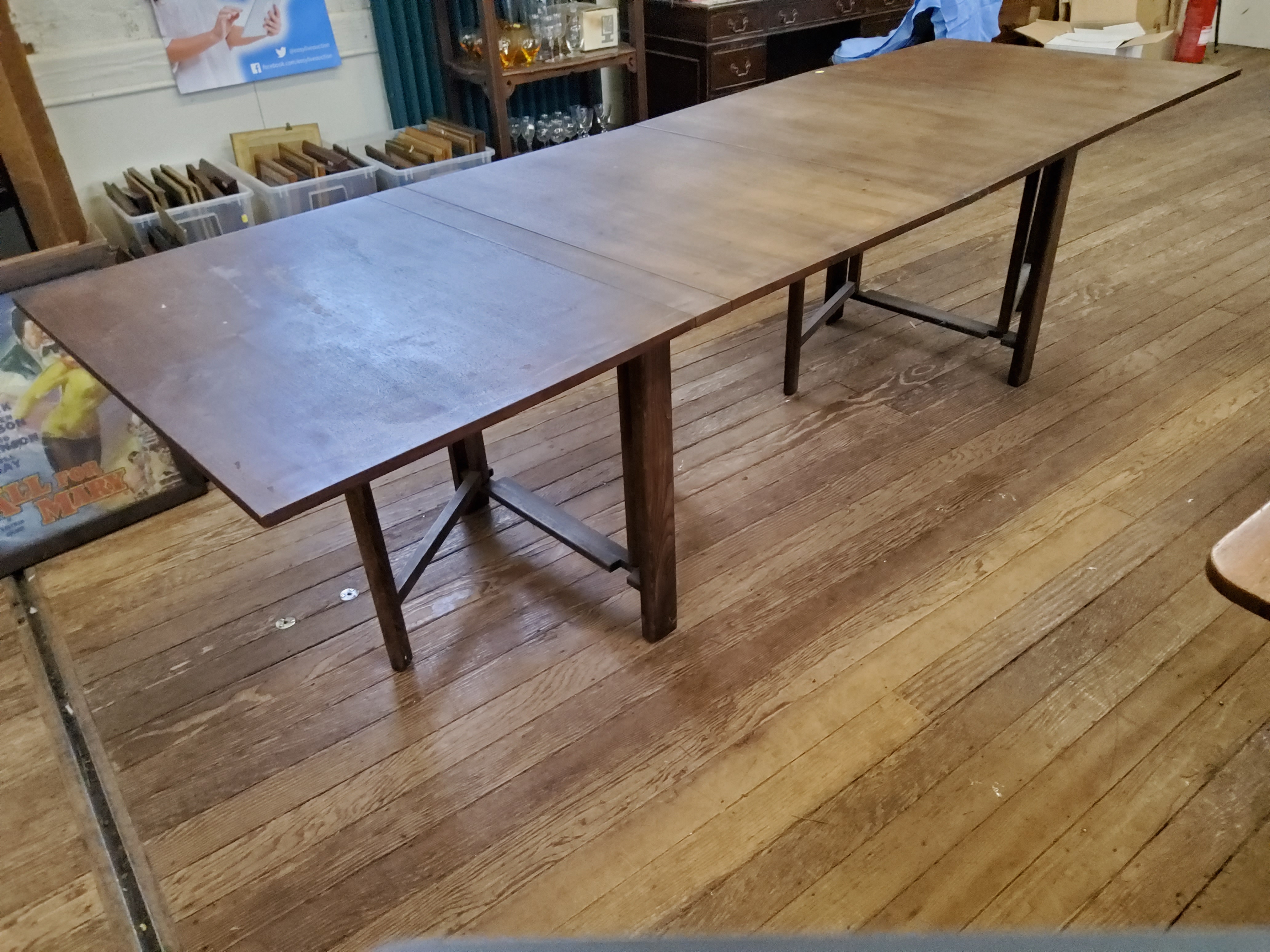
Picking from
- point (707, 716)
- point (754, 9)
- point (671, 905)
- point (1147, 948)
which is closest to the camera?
point (1147, 948)

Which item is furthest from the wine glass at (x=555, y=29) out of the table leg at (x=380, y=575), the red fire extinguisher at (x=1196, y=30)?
the red fire extinguisher at (x=1196, y=30)

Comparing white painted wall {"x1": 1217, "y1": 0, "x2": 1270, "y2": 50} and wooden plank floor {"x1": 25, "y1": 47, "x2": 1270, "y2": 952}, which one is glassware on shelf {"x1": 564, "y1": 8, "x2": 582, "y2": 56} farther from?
white painted wall {"x1": 1217, "y1": 0, "x2": 1270, "y2": 50}

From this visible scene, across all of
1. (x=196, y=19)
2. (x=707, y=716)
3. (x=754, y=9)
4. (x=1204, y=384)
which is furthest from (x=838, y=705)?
(x=754, y=9)

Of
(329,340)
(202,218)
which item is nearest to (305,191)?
(202,218)

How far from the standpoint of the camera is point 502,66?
3186 mm

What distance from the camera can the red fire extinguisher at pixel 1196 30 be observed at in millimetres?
5176

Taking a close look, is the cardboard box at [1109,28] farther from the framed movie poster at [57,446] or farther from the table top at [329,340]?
the framed movie poster at [57,446]

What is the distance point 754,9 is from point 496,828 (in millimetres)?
3386

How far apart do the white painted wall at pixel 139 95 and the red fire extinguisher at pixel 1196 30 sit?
4.50 meters

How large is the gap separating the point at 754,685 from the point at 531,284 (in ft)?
2.80

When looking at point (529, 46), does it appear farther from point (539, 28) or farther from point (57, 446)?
point (57, 446)

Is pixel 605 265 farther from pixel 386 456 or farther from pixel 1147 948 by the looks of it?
pixel 1147 948

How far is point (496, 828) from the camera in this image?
5.05 feet

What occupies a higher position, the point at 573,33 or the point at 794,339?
the point at 573,33
